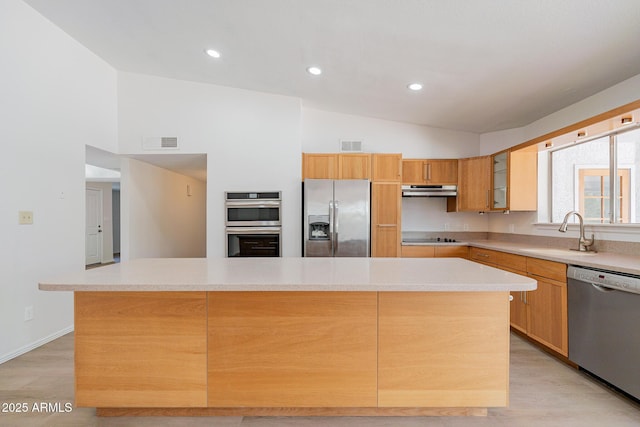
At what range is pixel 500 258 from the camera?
10.8ft

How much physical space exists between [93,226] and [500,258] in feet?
27.6

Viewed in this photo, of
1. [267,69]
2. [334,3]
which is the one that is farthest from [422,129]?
[334,3]

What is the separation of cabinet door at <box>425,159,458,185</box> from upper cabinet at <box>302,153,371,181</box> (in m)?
0.98

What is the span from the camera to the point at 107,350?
5.52ft

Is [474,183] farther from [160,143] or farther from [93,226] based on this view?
[93,226]

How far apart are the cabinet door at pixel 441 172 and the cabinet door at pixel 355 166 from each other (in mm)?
964

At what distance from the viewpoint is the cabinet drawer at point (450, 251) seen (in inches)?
162

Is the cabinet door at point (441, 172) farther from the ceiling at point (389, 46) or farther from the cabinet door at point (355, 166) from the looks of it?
the cabinet door at point (355, 166)

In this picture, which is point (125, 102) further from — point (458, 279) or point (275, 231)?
point (458, 279)

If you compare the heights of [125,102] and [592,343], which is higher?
[125,102]

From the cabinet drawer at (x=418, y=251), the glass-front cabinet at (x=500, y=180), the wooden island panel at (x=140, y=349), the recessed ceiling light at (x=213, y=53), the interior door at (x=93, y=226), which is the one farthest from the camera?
the interior door at (x=93, y=226)

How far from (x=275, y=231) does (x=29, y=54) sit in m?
2.95

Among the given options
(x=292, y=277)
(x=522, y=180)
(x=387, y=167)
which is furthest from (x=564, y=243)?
(x=292, y=277)

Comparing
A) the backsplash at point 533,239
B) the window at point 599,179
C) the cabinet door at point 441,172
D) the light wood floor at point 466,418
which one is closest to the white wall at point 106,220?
the light wood floor at point 466,418
